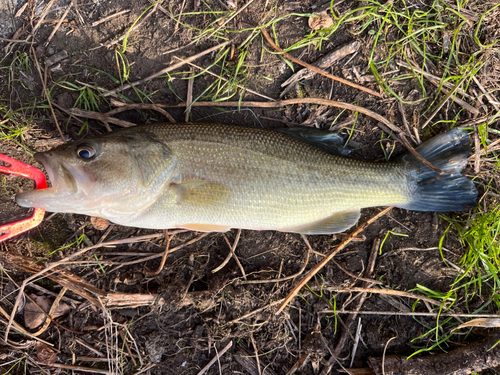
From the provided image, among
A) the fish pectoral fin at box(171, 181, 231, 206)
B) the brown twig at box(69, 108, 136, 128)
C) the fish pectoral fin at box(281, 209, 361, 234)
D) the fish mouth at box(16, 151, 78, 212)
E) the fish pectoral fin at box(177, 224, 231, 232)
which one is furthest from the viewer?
the brown twig at box(69, 108, 136, 128)

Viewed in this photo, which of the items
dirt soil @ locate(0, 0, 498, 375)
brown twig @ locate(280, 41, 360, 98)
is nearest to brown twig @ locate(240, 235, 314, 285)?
dirt soil @ locate(0, 0, 498, 375)

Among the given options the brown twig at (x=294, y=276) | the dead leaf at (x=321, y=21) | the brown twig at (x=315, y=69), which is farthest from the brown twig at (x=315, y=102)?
the brown twig at (x=294, y=276)

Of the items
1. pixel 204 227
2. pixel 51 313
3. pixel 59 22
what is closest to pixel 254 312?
pixel 204 227

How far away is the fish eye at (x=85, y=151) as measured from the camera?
2.75 m

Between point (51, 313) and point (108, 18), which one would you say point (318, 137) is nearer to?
point (108, 18)

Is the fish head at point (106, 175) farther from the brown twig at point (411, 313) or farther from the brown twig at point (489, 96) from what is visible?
the brown twig at point (489, 96)

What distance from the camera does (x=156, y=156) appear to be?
9.53 ft

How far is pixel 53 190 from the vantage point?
2.64 meters

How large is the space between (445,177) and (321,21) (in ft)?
6.67

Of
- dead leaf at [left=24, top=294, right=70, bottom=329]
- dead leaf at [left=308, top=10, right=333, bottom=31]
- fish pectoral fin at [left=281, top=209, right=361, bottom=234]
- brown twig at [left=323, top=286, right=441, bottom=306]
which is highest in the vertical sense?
dead leaf at [left=308, top=10, right=333, bottom=31]

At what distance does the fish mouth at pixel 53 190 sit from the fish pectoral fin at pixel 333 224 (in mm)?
1987

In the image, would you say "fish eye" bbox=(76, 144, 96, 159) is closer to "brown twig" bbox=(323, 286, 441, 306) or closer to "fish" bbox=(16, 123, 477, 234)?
"fish" bbox=(16, 123, 477, 234)

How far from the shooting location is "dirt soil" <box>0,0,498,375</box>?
3.43 metres

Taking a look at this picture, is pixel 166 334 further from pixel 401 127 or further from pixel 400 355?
pixel 401 127
